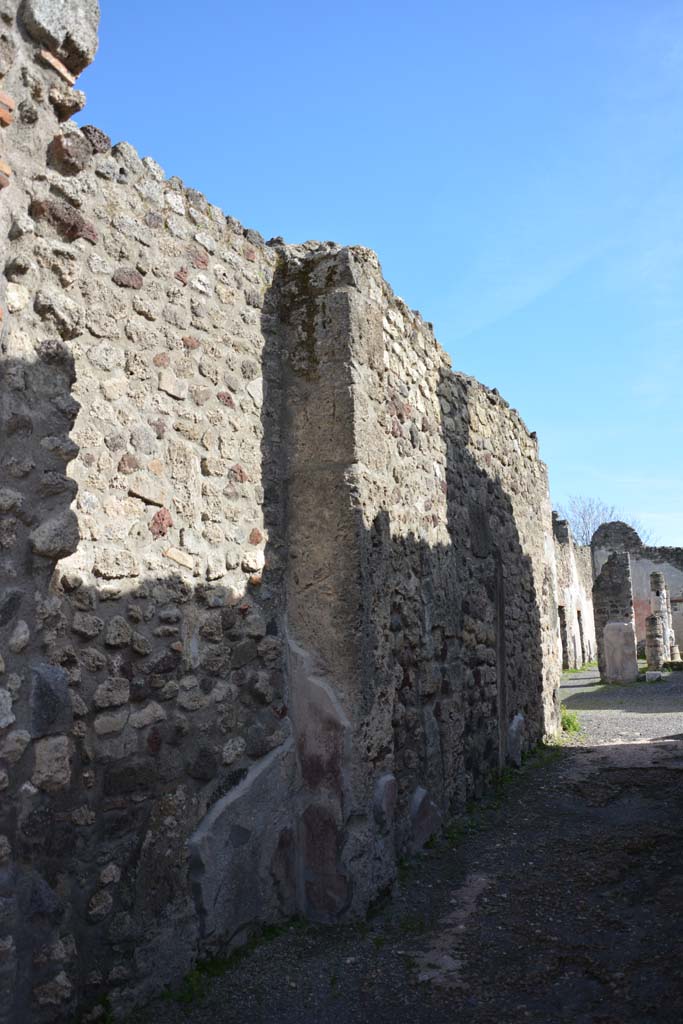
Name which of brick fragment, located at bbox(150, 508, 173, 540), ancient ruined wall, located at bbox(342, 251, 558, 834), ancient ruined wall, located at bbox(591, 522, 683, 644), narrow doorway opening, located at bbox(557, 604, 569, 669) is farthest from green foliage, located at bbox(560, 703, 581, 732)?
ancient ruined wall, located at bbox(591, 522, 683, 644)

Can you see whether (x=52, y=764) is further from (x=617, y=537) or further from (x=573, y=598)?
(x=617, y=537)

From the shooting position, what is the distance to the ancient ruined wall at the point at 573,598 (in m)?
22.1

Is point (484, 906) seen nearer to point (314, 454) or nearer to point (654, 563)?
point (314, 454)

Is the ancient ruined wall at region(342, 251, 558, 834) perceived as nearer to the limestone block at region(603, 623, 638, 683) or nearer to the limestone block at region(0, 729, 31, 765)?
the limestone block at region(0, 729, 31, 765)

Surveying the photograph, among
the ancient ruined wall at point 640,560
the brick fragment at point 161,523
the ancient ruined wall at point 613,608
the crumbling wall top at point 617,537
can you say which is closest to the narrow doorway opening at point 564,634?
the ancient ruined wall at point 613,608

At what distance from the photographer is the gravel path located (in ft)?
9.68

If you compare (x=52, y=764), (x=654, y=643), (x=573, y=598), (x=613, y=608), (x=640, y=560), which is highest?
(x=640, y=560)

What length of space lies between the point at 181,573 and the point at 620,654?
1479 centimetres

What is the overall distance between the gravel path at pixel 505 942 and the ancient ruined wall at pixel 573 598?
15936 millimetres

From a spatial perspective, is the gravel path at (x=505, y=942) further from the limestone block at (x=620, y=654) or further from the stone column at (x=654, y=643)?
the stone column at (x=654, y=643)

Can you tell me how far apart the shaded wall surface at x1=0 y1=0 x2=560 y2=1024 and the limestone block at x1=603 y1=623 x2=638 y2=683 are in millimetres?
12217

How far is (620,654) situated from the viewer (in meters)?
16.5

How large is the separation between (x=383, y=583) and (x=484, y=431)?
320 centimetres

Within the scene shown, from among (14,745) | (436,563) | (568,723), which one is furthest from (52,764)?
(568,723)
